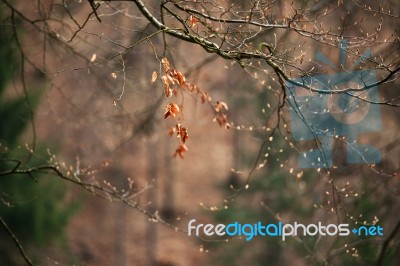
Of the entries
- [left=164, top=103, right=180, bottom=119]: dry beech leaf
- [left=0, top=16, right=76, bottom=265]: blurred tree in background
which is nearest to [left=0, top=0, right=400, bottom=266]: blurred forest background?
[left=0, top=16, right=76, bottom=265]: blurred tree in background

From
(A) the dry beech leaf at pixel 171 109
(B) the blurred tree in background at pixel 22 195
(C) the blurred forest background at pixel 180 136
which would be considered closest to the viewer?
(A) the dry beech leaf at pixel 171 109

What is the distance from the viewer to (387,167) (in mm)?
8984

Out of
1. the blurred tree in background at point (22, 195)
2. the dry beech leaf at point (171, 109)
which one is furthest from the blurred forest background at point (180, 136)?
the dry beech leaf at point (171, 109)

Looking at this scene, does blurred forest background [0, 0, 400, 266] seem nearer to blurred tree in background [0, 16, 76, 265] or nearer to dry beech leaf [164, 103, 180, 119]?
blurred tree in background [0, 16, 76, 265]

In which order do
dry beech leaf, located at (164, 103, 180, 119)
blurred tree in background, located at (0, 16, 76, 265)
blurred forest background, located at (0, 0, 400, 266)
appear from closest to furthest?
dry beech leaf, located at (164, 103, 180, 119) → blurred forest background, located at (0, 0, 400, 266) → blurred tree in background, located at (0, 16, 76, 265)

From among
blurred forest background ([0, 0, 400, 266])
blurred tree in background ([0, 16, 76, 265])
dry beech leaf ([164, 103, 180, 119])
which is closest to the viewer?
dry beech leaf ([164, 103, 180, 119])

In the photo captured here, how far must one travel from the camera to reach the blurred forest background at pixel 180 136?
21.2 ft

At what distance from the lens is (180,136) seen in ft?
20.5

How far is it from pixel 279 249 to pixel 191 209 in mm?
7202

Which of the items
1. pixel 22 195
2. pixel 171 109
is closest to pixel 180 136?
pixel 171 109

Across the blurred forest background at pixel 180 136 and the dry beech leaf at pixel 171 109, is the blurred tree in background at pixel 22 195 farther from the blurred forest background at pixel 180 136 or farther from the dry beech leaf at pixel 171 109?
the dry beech leaf at pixel 171 109

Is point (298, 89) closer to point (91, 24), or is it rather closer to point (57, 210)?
point (57, 210)

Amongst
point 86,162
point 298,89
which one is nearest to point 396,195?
point 298,89

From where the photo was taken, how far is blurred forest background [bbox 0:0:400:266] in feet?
21.2
